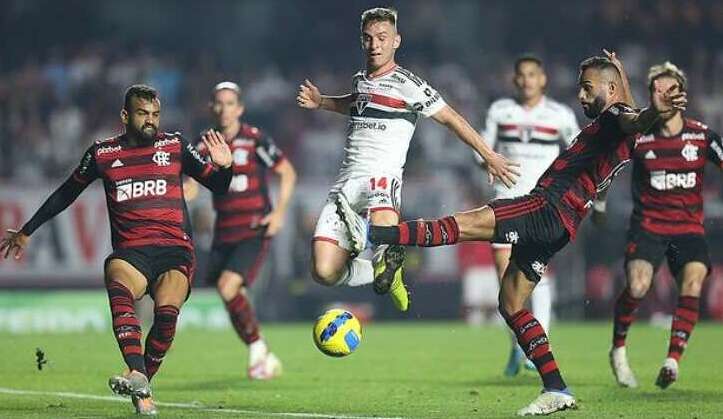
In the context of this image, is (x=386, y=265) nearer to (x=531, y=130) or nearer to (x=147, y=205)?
(x=147, y=205)

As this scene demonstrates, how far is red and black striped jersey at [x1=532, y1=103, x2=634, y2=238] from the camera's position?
383 inches

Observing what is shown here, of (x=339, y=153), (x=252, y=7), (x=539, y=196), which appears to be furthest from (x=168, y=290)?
(x=252, y=7)

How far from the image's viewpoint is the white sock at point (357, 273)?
1123 cm

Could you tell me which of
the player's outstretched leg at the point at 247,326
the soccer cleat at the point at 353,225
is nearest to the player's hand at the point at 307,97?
the soccer cleat at the point at 353,225

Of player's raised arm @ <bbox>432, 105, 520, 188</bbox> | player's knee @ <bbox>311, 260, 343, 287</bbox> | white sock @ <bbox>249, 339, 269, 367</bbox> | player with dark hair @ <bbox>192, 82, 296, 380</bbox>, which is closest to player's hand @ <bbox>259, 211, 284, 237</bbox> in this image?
player with dark hair @ <bbox>192, 82, 296, 380</bbox>

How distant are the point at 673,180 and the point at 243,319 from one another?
407cm

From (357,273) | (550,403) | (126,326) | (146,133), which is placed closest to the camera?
(550,403)

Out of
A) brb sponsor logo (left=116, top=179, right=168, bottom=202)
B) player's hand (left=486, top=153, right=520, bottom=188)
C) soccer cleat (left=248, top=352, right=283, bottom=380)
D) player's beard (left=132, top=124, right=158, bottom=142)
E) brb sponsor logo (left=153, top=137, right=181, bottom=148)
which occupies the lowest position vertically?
soccer cleat (left=248, top=352, right=283, bottom=380)

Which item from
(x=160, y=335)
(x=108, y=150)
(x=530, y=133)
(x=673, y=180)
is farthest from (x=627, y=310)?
(x=108, y=150)

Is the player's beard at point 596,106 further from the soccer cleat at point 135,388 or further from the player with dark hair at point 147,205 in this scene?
the soccer cleat at point 135,388

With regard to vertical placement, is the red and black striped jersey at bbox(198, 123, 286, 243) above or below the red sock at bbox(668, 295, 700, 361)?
above

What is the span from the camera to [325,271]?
36.2 ft

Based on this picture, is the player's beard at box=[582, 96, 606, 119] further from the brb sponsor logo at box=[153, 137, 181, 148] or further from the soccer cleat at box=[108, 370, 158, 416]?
the soccer cleat at box=[108, 370, 158, 416]

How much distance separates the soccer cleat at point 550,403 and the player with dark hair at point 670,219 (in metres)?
2.70
